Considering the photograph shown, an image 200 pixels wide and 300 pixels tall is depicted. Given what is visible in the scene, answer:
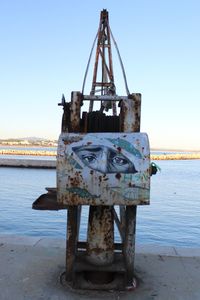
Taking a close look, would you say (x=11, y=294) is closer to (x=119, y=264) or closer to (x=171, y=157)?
(x=119, y=264)

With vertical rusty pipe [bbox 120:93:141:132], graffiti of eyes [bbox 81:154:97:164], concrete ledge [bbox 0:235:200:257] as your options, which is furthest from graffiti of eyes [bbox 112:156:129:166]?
concrete ledge [bbox 0:235:200:257]

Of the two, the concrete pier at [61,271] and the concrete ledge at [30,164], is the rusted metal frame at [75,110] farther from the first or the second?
the concrete ledge at [30,164]

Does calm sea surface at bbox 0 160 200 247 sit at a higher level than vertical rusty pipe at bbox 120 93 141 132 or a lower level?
lower

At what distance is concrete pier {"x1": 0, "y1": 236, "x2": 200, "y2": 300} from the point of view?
507cm

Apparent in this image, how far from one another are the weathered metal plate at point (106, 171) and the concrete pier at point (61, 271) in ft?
4.17

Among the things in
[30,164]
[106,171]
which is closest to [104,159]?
[106,171]

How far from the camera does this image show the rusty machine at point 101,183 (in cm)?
491

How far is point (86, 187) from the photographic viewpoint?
491 cm

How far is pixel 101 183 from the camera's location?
489 cm

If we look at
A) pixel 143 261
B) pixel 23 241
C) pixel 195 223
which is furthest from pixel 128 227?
pixel 195 223

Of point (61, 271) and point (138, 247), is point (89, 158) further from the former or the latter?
point (138, 247)

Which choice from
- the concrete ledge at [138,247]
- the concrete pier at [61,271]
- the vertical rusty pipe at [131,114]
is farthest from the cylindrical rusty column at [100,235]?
the concrete ledge at [138,247]

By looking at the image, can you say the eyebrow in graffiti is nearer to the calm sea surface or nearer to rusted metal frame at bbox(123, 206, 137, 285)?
rusted metal frame at bbox(123, 206, 137, 285)

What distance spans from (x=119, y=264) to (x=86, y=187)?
1.38 metres
